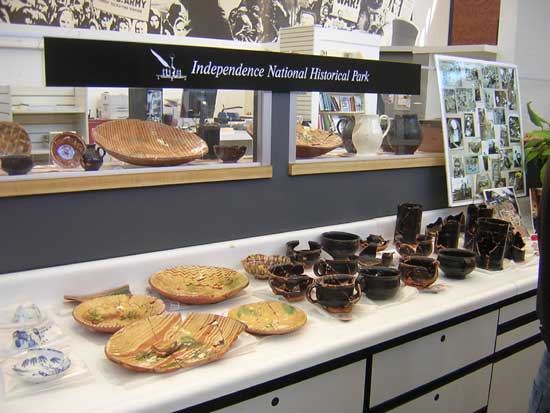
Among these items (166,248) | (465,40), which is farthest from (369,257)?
(465,40)

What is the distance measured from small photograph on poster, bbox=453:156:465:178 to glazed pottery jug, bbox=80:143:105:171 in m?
1.47

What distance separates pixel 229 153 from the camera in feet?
6.23

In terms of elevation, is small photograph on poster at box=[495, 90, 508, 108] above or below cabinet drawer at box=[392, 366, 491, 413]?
above

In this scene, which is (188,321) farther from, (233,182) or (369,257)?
(369,257)

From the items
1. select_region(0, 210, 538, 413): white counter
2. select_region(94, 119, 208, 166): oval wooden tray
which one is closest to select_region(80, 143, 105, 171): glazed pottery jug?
select_region(94, 119, 208, 166): oval wooden tray

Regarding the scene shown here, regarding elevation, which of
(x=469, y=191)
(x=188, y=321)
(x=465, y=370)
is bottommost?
(x=465, y=370)

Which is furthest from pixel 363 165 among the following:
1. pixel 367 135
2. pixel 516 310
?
pixel 516 310

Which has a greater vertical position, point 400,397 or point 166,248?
point 166,248

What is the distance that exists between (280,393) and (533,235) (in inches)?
62.3

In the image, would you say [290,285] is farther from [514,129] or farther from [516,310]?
[514,129]

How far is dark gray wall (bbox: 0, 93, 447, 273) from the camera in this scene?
59.7 inches

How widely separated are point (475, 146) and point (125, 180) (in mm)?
1579

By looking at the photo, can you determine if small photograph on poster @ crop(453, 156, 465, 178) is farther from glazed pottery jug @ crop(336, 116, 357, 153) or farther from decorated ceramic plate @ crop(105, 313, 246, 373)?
decorated ceramic plate @ crop(105, 313, 246, 373)

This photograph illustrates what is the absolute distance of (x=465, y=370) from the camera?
1778 mm
